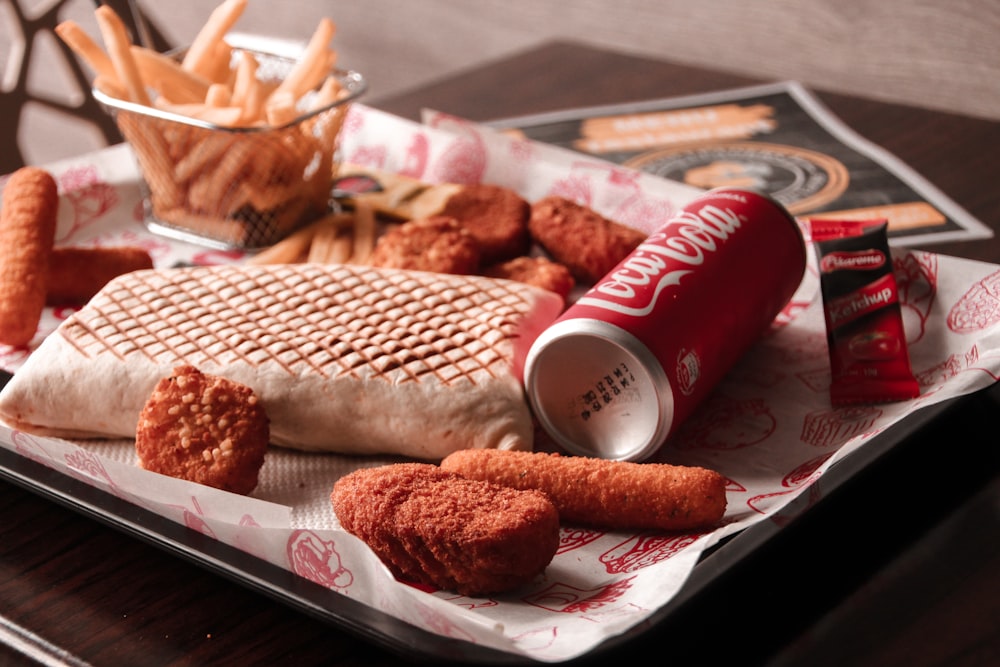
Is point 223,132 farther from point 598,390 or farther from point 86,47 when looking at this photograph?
point 598,390

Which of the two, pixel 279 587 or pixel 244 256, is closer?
pixel 279 587

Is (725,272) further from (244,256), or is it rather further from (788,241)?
(244,256)

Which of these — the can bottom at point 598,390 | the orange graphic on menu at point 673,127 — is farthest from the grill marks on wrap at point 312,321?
the orange graphic on menu at point 673,127

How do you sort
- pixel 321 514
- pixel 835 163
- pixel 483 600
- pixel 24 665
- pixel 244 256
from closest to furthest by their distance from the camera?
pixel 24 665 < pixel 483 600 < pixel 321 514 < pixel 244 256 < pixel 835 163

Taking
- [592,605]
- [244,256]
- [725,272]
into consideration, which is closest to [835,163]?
[725,272]

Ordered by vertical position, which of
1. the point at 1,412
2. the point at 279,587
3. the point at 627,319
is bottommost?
the point at 1,412

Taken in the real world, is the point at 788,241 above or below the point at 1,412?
above

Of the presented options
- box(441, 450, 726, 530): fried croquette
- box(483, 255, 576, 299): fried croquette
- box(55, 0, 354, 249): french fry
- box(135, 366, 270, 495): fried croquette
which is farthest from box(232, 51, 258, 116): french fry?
box(441, 450, 726, 530): fried croquette
